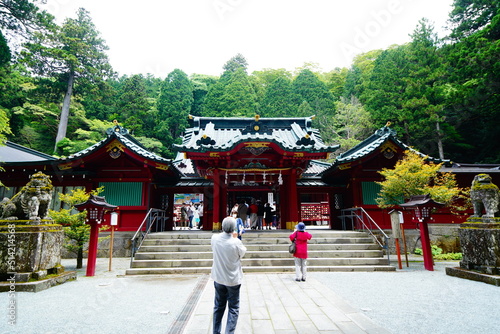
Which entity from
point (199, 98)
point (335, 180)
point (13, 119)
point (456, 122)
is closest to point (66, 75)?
point (13, 119)

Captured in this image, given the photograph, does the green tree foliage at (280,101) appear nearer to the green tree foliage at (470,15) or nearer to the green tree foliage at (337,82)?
the green tree foliage at (337,82)

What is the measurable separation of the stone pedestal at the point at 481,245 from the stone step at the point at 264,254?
8.60 ft

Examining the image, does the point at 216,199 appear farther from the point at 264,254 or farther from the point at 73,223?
the point at 73,223

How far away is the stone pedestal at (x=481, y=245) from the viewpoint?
6.36 m

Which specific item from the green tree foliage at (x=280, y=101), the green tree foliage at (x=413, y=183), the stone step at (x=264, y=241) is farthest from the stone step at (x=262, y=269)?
the green tree foliage at (x=280, y=101)

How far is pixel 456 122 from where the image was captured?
879 inches

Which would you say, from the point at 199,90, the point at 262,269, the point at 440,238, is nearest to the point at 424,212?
the point at 262,269

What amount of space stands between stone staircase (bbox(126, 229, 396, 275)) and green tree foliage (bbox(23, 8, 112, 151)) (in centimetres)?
2248

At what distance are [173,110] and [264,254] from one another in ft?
96.8

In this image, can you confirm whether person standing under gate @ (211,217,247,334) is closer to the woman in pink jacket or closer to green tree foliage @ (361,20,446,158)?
the woman in pink jacket

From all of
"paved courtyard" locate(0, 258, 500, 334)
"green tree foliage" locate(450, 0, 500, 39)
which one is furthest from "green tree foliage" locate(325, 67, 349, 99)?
"paved courtyard" locate(0, 258, 500, 334)

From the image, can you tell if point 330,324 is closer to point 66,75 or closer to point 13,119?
point 13,119

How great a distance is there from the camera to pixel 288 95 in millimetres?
34406

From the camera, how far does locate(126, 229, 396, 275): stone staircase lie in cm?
835
